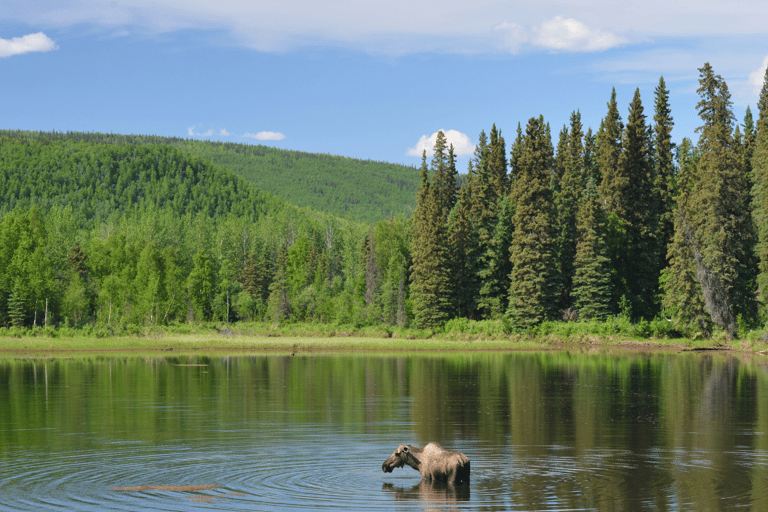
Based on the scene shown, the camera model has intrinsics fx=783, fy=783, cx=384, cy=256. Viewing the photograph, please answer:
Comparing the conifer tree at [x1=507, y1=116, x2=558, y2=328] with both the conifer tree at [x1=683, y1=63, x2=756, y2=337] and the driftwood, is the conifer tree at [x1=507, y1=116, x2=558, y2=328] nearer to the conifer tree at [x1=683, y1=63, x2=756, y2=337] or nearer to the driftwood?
the conifer tree at [x1=683, y1=63, x2=756, y2=337]

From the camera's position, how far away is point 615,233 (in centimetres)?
9306

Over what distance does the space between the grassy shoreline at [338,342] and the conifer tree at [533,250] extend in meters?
3.45

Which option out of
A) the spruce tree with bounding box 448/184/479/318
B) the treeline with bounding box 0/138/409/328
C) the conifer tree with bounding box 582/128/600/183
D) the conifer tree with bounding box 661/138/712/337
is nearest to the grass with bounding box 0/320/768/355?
the conifer tree with bounding box 661/138/712/337

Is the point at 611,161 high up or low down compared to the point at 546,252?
up

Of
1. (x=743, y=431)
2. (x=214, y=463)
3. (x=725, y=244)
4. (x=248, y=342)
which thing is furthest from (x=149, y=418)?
(x=725, y=244)

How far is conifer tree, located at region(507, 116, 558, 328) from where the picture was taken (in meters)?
86.3

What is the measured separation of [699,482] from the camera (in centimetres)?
1811

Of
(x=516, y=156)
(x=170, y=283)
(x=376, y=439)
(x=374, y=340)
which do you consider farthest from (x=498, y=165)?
(x=376, y=439)

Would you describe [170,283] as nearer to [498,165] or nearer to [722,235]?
[498,165]

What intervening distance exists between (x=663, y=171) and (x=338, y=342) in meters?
47.1

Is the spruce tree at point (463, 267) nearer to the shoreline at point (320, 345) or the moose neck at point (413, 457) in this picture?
the shoreline at point (320, 345)

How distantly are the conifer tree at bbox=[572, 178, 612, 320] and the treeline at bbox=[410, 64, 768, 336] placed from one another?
0.15 metres

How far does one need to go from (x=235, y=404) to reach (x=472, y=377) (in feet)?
61.7

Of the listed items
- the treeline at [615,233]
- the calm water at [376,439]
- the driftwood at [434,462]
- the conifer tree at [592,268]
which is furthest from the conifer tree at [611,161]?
the driftwood at [434,462]
